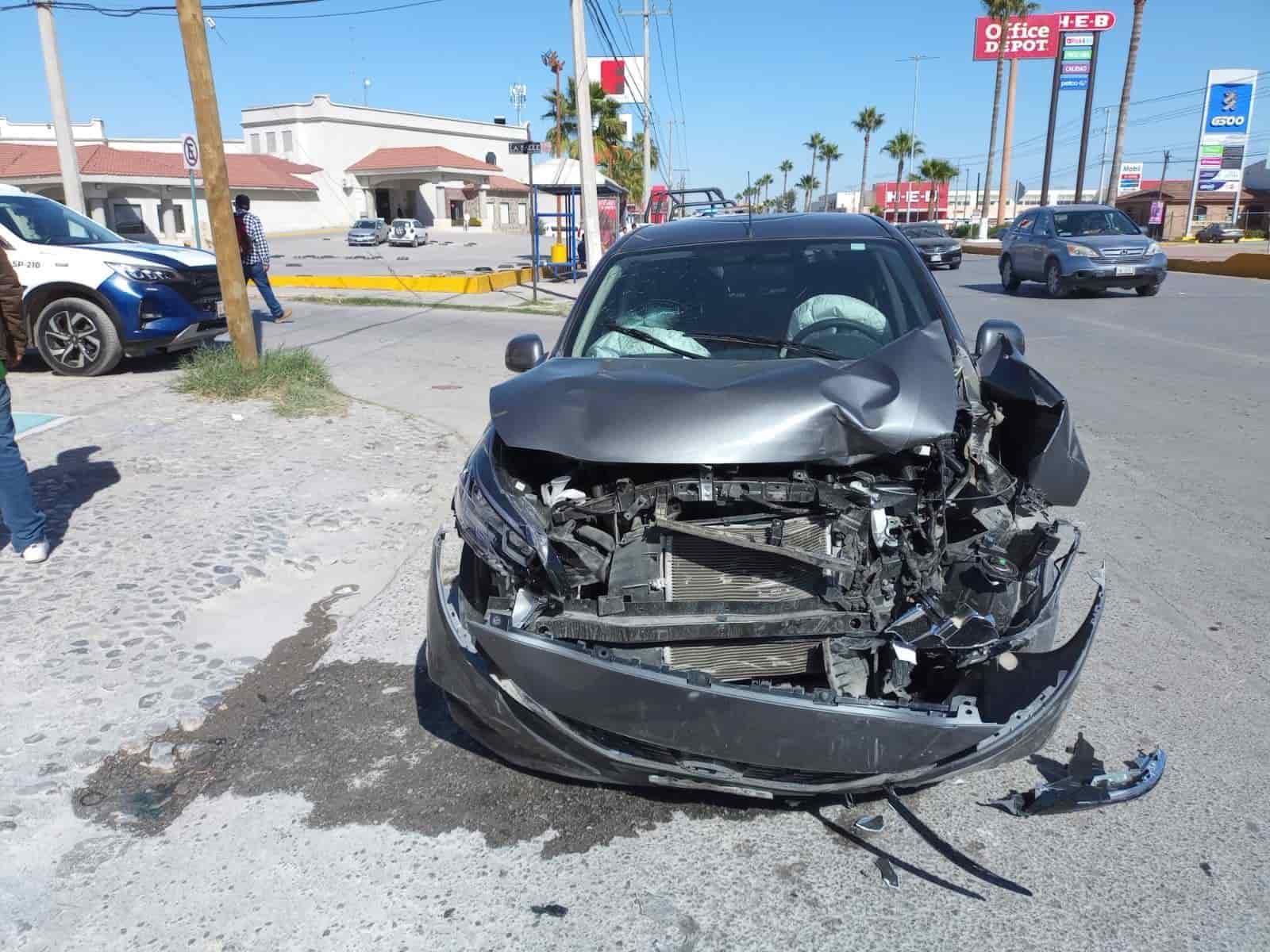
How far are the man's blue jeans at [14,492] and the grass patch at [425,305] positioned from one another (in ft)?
41.7

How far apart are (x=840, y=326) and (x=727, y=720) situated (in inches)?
84.6

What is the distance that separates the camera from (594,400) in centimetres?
296

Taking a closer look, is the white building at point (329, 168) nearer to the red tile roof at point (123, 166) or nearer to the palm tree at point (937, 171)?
the red tile roof at point (123, 166)

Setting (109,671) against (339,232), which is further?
(339,232)

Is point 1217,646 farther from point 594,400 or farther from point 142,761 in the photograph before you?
point 142,761

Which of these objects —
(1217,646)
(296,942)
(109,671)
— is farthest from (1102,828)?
(109,671)

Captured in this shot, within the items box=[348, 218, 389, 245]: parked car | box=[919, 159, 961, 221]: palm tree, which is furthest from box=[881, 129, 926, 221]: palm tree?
box=[348, 218, 389, 245]: parked car

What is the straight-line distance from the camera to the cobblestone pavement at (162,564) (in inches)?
131

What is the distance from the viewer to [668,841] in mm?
2842

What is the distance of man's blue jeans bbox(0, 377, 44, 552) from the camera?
4664 millimetres

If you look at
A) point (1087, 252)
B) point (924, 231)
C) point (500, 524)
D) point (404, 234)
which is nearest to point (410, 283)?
point (1087, 252)

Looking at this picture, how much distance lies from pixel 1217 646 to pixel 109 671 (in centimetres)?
463

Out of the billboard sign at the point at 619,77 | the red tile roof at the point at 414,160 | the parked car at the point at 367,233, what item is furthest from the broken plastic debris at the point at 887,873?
the red tile roof at the point at 414,160

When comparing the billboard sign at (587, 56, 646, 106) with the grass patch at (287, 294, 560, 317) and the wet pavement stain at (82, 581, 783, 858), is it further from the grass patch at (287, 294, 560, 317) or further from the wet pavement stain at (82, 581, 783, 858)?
the wet pavement stain at (82, 581, 783, 858)
